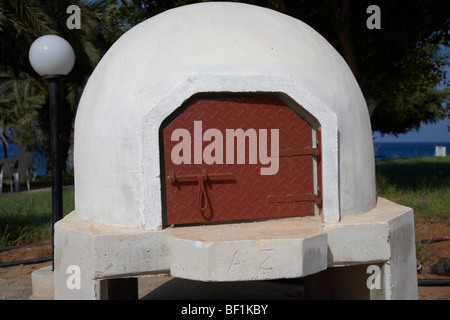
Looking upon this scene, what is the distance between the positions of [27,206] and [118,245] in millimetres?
9298

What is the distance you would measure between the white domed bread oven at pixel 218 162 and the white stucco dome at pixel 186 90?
0.04 ft

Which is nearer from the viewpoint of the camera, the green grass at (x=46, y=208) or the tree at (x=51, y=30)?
the green grass at (x=46, y=208)

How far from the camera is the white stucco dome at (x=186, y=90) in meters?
3.72

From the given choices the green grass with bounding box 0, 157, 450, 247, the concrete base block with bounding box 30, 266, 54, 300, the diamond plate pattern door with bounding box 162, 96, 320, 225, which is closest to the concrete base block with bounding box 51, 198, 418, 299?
the diamond plate pattern door with bounding box 162, 96, 320, 225

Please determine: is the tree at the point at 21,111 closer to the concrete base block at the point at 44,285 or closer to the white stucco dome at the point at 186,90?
the concrete base block at the point at 44,285

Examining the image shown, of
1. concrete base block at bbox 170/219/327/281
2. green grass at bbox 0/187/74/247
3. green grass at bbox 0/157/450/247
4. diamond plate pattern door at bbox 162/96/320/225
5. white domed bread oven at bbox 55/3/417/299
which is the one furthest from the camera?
green grass at bbox 0/157/450/247

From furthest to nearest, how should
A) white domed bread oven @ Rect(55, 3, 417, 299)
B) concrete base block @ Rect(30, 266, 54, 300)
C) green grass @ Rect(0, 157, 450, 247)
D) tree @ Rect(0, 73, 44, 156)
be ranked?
tree @ Rect(0, 73, 44, 156) → green grass @ Rect(0, 157, 450, 247) → concrete base block @ Rect(30, 266, 54, 300) → white domed bread oven @ Rect(55, 3, 417, 299)

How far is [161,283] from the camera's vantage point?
21.2ft

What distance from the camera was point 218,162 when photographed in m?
3.83

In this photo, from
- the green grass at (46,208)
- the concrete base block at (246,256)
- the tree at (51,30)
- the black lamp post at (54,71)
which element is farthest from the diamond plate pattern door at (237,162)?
the tree at (51,30)

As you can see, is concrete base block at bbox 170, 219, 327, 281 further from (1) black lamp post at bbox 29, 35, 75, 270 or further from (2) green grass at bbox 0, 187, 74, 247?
(2) green grass at bbox 0, 187, 74, 247

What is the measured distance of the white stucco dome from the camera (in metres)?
3.72

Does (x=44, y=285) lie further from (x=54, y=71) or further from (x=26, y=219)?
(x=26, y=219)

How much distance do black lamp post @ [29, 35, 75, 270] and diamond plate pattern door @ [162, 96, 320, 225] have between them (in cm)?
215
